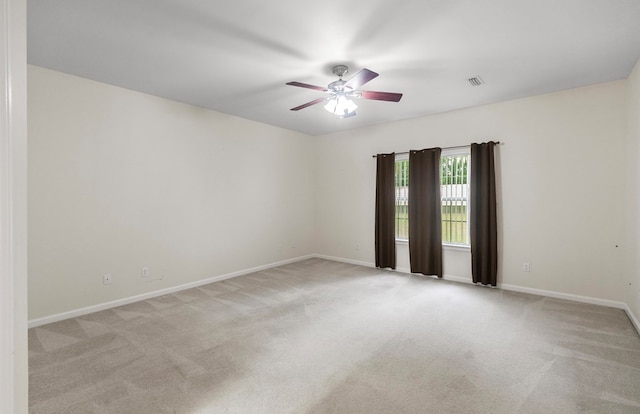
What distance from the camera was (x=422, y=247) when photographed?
192 inches

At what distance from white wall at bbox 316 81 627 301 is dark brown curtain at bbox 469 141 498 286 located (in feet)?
0.47

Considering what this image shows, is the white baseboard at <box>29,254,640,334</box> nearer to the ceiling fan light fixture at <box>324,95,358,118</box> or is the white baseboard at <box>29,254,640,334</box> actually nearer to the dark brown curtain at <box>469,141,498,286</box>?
the dark brown curtain at <box>469,141,498,286</box>

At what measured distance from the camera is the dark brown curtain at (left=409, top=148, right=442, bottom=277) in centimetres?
472

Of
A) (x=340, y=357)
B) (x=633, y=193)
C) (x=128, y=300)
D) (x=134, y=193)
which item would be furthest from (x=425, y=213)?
(x=128, y=300)

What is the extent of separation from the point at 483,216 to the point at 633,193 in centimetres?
151

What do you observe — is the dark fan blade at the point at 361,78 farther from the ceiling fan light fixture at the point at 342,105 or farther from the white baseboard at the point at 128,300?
the white baseboard at the point at 128,300

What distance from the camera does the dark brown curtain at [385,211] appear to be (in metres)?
5.24

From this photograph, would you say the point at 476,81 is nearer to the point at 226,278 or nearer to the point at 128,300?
the point at 226,278

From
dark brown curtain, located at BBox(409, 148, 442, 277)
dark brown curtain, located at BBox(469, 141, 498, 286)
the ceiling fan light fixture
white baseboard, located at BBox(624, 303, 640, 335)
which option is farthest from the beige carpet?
the ceiling fan light fixture

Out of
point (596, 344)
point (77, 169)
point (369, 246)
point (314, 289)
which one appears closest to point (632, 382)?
point (596, 344)

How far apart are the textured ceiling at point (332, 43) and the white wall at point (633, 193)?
324 millimetres

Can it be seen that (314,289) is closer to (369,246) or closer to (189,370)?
(369,246)

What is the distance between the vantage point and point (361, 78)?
8.80ft

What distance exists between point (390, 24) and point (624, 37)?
2.03 m
